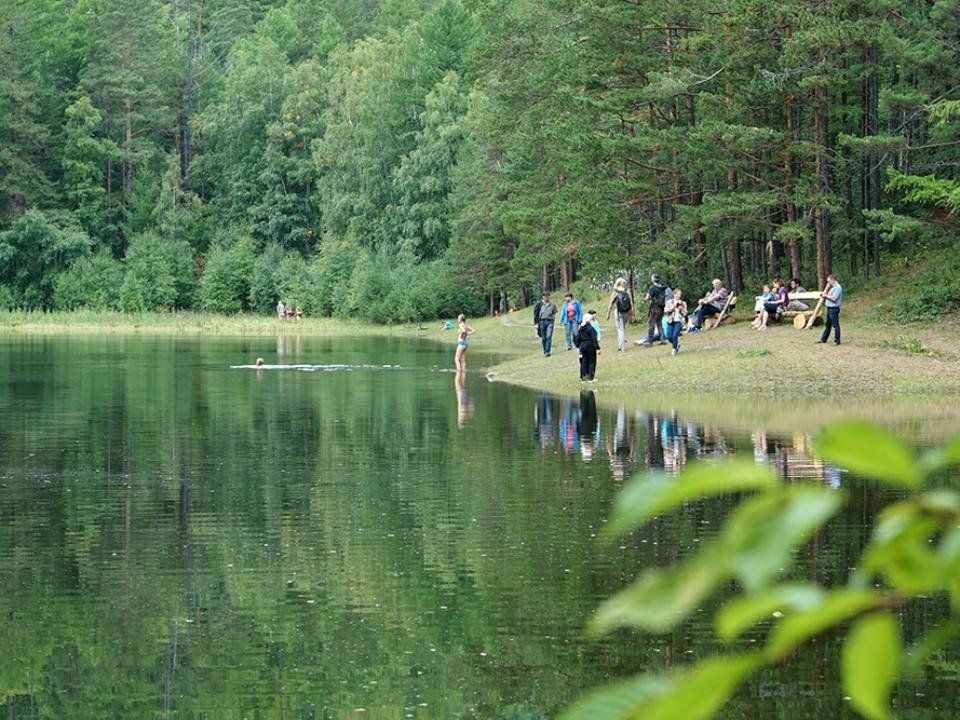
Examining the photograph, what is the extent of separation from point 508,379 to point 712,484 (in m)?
36.8

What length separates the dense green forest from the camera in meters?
40.5

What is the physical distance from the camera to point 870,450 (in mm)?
1538

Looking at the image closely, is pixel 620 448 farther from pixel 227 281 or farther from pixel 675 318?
pixel 227 281

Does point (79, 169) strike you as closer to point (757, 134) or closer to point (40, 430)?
point (757, 134)

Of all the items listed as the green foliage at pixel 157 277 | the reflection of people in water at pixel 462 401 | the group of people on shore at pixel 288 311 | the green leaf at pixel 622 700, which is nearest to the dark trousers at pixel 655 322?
the reflection of people in water at pixel 462 401

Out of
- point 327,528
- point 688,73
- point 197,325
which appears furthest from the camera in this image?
point 197,325

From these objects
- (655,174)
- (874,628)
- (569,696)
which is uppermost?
(655,174)

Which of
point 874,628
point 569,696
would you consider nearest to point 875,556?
point 874,628

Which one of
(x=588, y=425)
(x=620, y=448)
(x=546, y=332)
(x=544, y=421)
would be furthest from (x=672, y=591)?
(x=546, y=332)

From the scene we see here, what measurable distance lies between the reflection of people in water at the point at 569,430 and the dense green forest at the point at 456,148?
11.0m

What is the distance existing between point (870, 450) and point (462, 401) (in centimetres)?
3012

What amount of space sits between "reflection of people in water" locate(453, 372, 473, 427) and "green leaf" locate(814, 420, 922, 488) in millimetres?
25006

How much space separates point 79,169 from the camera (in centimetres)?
10206

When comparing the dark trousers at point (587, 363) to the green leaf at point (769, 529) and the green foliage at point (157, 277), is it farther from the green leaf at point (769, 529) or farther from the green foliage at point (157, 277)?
the green foliage at point (157, 277)
